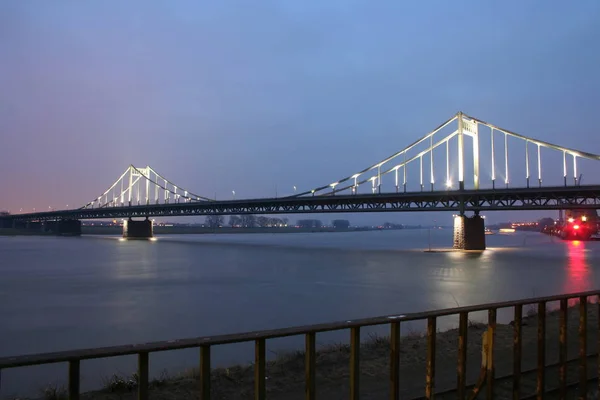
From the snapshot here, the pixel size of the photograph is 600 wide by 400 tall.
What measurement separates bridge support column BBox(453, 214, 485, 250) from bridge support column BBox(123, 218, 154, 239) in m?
68.4

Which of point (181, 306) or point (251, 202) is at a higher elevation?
point (251, 202)

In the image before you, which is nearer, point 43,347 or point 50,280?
point 43,347

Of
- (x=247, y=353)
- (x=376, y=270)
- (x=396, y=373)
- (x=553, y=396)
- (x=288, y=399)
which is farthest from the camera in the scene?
(x=376, y=270)

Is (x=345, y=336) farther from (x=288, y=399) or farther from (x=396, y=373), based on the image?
(x=396, y=373)

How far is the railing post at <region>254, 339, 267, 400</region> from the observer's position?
3.17 metres

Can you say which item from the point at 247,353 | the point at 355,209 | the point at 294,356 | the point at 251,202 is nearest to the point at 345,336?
the point at 247,353

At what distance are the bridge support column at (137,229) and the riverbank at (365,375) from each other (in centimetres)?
10315

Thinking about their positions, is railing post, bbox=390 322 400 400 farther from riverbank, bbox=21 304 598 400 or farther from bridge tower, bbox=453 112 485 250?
bridge tower, bbox=453 112 485 250

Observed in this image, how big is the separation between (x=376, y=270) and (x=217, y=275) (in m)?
10.7

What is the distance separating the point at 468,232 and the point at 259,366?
60740 mm

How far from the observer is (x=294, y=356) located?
27.5ft

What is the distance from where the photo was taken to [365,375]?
6699 mm

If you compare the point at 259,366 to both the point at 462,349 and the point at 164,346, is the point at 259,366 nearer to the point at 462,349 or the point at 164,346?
the point at 164,346

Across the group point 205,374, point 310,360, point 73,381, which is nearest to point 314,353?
point 310,360
